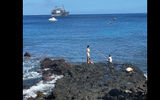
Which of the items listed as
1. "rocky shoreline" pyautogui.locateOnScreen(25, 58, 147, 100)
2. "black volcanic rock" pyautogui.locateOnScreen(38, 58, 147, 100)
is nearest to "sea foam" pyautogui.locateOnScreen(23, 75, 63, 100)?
"rocky shoreline" pyautogui.locateOnScreen(25, 58, 147, 100)

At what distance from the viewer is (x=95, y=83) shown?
1644 cm

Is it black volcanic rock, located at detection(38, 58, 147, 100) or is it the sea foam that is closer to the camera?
black volcanic rock, located at detection(38, 58, 147, 100)

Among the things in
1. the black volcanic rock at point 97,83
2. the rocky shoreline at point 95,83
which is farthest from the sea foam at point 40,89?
the black volcanic rock at point 97,83

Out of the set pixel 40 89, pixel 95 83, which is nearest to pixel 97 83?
pixel 95 83

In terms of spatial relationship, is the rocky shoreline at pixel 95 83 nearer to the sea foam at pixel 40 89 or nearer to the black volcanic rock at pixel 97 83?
the black volcanic rock at pixel 97 83

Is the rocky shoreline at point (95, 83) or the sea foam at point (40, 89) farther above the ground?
the rocky shoreline at point (95, 83)

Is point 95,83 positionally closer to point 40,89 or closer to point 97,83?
point 97,83

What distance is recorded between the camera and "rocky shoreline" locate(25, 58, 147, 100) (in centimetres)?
1362

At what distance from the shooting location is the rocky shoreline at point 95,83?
13625 mm

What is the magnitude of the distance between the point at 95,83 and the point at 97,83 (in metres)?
0.17

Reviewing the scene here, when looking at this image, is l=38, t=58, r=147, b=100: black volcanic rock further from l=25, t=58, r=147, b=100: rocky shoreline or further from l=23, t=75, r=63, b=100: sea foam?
l=23, t=75, r=63, b=100: sea foam
